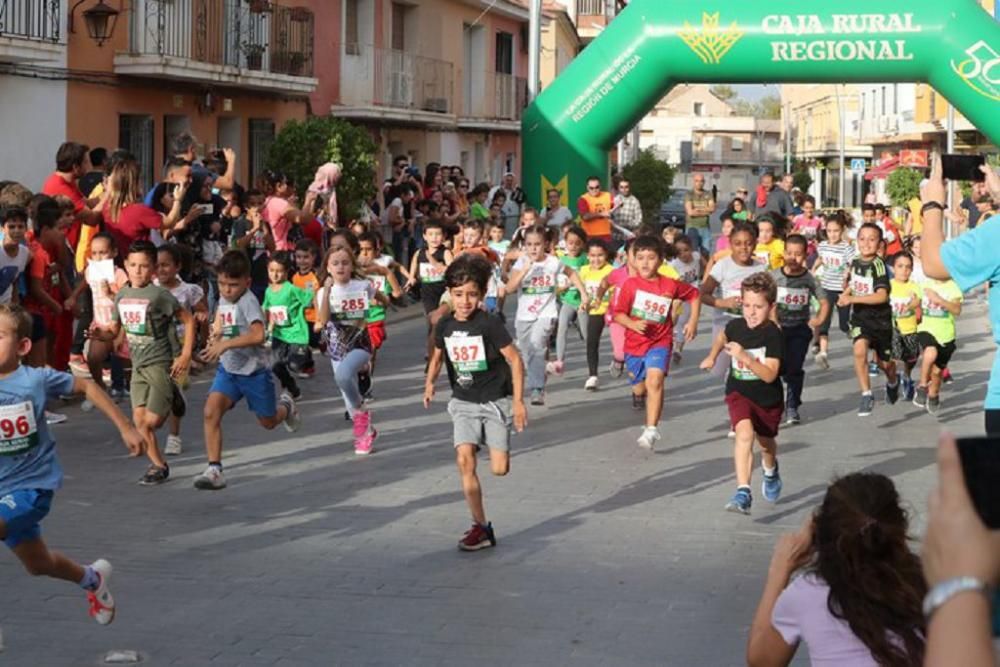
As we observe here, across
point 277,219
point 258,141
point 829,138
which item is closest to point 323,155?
point 258,141

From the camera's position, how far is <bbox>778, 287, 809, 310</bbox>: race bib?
13.5 metres

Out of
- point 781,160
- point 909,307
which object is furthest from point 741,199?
point 781,160

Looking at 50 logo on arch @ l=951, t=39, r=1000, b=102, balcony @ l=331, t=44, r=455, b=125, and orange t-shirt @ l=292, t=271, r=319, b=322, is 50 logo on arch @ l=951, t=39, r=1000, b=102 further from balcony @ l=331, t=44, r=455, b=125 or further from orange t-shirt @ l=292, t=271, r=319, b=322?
balcony @ l=331, t=44, r=455, b=125

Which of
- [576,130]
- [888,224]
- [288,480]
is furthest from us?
[576,130]

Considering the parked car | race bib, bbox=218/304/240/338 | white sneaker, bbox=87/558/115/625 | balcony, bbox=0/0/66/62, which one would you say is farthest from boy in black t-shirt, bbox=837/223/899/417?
the parked car

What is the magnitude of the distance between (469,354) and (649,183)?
3706 centimetres

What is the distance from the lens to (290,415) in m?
11.9

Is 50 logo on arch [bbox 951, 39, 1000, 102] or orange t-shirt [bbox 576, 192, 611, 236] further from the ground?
50 logo on arch [bbox 951, 39, 1000, 102]

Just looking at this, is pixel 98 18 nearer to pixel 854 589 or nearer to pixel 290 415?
pixel 290 415

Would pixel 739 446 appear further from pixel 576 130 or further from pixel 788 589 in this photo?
pixel 576 130

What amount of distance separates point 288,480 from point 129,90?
12.8m

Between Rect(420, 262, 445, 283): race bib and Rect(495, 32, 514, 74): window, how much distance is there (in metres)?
26.2

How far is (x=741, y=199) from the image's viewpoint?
2362cm

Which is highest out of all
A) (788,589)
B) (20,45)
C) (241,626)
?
(20,45)
